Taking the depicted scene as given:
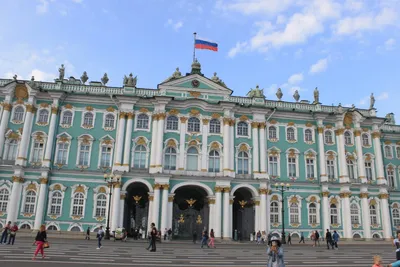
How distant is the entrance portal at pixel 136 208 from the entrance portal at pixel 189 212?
11.7 feet

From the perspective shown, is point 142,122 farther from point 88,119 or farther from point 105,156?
point 88,119

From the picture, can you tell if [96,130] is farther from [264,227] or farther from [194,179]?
[264,227]

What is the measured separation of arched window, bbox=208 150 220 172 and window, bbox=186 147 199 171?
1.53 m

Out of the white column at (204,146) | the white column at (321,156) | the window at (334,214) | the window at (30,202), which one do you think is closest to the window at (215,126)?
the white column at (204,146)

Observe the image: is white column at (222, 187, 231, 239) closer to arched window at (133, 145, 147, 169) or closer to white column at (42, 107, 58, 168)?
arched window at (133, 145, 147, 169)

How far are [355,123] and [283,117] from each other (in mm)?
9616

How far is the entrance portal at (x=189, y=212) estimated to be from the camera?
43.1 metres

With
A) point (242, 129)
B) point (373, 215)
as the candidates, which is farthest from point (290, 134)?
point (373, 215)

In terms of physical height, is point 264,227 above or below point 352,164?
below

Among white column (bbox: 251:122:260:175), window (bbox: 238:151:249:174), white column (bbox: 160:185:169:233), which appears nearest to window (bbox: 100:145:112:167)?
white column (bbox: 160:185:169:233)

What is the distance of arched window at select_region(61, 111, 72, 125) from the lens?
138 ft

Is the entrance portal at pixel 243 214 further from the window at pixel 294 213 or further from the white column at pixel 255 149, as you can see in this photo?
the window at pixel 294 213

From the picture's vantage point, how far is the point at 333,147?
45.9 metres

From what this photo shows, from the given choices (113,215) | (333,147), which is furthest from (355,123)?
(113,215)
